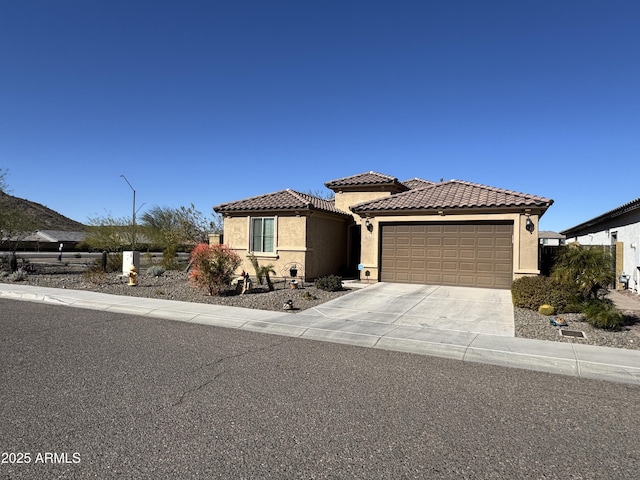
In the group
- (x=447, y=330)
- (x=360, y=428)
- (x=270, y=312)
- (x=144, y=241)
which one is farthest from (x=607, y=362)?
(x=144, y=241)

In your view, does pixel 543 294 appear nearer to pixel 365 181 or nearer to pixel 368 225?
pixel 368 225

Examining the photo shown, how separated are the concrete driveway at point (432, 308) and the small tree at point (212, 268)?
3.73 m

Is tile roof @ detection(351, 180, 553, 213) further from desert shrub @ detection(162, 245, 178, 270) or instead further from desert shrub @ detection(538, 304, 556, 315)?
desert shrub @ detection(162, 245, 178, 270)

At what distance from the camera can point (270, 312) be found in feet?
35.1

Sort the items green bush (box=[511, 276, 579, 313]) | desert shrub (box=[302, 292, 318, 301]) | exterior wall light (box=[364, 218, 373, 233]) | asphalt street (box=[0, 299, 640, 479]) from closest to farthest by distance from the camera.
→ 1. asphalt street (box=[0, 299, 640, 479])
2. green bush (box=[511, 276, 579, 313])
3. desert shrub (box=[302, 292, 318, 301])
4. exterior wall light (box=[364, 218, 373, 233])

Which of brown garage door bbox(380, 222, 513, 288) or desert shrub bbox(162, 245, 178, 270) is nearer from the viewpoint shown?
brown garage door bbox(380, 222, 513, 288)

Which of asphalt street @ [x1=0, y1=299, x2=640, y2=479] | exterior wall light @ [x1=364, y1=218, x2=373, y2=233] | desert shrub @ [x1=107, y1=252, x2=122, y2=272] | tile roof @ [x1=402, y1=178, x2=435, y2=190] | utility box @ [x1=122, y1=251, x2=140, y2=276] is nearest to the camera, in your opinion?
asphalt street @ [x1=0, y1=299, x2=640, y2=479]

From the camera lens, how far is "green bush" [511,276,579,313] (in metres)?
10.6

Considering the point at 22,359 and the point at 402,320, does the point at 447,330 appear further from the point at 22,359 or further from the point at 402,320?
the point at 22,359

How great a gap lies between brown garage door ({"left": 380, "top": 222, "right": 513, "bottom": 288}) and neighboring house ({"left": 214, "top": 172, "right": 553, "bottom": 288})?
0.11 feet

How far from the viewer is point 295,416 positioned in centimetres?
446

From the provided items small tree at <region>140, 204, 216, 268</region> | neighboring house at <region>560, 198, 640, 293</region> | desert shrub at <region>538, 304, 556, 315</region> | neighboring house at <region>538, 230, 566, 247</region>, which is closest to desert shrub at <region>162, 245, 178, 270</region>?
small tree at <region>140, 204, 216, 268</region>

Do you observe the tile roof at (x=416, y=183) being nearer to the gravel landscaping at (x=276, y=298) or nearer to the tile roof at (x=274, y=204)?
the tile roof at (x=274, y=204)

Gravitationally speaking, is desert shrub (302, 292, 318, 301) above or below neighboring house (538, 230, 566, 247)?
below
